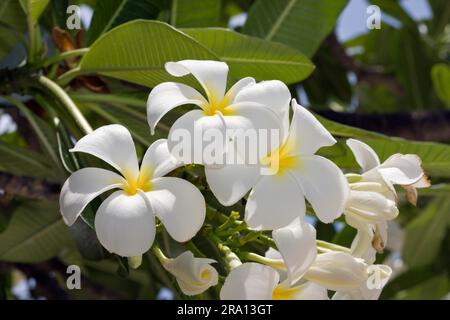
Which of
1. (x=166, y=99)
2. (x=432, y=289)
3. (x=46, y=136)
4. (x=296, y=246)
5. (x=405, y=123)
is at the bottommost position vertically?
(x=432, y=289)

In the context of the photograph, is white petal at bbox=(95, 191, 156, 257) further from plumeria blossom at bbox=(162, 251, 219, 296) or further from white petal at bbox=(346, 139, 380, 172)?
white petal at bbox=(346, 139, 380, 172)

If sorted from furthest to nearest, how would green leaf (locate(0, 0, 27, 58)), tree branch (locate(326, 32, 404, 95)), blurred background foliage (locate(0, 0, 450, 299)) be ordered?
tree branch (locate(326, 32, 404, 95))
green leaf (locate(0, 0, 27, 58))
blurred background foliage (locate(0, 0, 450, 299))

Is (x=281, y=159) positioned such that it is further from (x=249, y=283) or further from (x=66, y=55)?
(x=66, y=55)

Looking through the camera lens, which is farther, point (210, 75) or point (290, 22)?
point (290, 22)

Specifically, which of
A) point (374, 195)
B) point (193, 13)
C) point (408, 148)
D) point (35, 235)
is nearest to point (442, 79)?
point (193, 13)

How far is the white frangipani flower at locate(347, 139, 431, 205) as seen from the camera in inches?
32.1

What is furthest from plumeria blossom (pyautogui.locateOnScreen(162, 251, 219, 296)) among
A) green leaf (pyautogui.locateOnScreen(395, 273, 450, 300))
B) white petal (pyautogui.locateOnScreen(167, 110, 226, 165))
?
green leaf (pyautogui.locateOnScreen(395, 273, 450, 300))

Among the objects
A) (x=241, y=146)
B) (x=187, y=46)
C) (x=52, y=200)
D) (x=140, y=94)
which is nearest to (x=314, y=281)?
(x=241, y=146)

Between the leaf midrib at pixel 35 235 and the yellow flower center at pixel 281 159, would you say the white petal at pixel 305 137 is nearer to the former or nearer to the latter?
the yellow flower center at pixel 281 159

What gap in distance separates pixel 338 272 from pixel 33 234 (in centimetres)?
84

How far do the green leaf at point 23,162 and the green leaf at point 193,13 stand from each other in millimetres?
333

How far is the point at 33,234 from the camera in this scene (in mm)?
1468

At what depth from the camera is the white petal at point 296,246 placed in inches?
28.6
